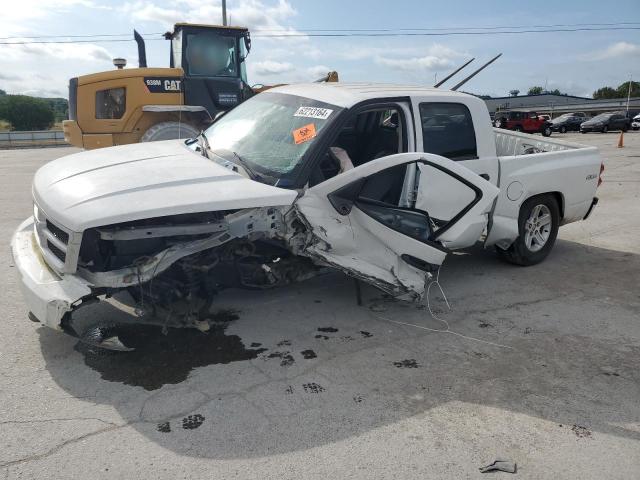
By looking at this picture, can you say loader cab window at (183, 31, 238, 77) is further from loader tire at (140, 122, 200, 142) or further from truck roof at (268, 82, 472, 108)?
truck roof at (268, 82, 472, 108)

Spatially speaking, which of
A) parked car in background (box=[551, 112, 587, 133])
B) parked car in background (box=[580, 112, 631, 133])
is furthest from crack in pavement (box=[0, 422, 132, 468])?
parked car in background (box=[551, 112, 587, 133])

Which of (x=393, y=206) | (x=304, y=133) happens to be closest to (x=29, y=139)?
(x=304, y=133)

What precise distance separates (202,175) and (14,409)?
1837mm

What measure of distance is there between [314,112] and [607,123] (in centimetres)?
3522

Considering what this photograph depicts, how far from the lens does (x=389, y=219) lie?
4.23 meters

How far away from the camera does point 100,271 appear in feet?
11.4

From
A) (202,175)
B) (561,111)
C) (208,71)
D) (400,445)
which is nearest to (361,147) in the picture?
(202,175)

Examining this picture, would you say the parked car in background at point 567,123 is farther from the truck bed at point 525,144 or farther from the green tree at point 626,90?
the green tree at point 626,90

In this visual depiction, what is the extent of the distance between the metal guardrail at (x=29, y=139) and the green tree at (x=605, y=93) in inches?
3400

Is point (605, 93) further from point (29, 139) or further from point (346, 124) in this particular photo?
point (346, 124)

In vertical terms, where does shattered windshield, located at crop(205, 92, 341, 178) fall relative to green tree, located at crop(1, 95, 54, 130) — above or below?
below

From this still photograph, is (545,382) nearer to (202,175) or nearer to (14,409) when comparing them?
(202,175)

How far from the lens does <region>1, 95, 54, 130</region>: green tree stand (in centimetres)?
5719

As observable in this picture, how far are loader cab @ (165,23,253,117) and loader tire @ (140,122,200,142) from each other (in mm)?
509
